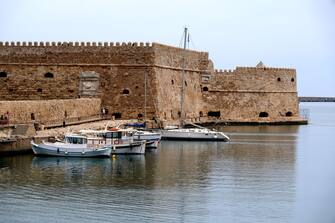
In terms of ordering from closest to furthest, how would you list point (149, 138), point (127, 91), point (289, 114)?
point (149, 138) < point (127, 91) < point (289, 114)

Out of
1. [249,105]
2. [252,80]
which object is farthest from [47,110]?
[252,80]

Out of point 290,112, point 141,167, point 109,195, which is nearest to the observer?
point 109,195

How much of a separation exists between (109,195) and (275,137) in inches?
657

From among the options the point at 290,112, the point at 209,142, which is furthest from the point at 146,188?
the point at 290,112

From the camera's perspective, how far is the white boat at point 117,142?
87.0ft

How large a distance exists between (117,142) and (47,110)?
3071mm

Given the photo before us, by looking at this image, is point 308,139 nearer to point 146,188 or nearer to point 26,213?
→ point 146,188

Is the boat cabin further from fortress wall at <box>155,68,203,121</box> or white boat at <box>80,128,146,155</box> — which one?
fortress wall at <box>155,68,203,121</box>

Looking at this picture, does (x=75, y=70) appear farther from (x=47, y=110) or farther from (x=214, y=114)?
(x=214, y=114)

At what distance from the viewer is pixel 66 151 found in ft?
83.4

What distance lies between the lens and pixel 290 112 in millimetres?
42969

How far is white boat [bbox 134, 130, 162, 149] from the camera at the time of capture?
2832cm

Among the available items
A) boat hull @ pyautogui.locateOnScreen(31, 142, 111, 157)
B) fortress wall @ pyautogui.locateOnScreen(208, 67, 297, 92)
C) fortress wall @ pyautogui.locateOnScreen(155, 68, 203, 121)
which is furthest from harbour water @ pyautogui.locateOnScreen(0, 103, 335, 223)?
fortress wall @ pyautogui.locateOnScreen(208, 67, 297, 92)

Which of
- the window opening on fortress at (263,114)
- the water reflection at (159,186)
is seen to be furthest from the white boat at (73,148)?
the window opening on fortress at (263,114)
